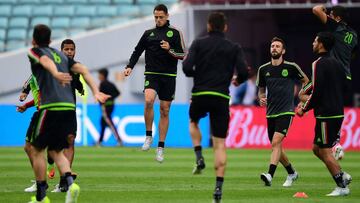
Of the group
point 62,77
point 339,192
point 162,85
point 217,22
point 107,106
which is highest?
point 217,22

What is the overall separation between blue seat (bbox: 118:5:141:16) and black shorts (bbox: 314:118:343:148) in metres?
19.4

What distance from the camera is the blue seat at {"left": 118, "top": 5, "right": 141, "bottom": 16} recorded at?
34.6 metres

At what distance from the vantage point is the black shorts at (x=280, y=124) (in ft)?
57.3

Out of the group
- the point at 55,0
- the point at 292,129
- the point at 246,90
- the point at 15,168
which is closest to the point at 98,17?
the point at 55,0

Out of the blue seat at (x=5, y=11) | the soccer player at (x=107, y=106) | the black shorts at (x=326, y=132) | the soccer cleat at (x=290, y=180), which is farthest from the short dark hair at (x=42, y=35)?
the blue seat at (x=5, y=11)

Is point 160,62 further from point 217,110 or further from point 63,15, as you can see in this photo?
point 63,15

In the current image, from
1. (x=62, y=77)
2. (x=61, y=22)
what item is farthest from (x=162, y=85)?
(x=61, y=22)

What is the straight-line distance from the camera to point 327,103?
51.4 ft

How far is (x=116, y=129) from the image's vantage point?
30641 millimetres

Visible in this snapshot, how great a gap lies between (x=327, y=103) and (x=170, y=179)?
3.75 m

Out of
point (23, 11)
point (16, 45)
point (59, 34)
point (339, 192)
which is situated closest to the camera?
point (339, 192)

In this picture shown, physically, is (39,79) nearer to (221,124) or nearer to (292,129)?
(221,124)

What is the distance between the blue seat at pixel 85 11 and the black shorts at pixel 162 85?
17.3 m

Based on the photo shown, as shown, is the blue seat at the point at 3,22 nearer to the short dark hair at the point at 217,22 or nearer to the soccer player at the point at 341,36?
the soccer player at the point at 341,36
